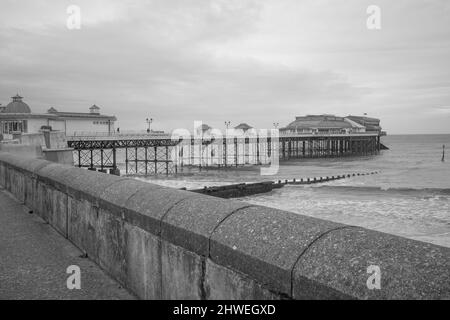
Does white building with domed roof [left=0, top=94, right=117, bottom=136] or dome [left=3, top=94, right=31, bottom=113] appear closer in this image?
white building with domed roof [left=0, top=94, right=117, bottom=136]

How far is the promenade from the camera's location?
4096 millimetres

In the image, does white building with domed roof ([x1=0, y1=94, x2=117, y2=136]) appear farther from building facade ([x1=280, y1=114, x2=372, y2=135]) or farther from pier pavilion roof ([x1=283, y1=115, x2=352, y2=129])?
pier pavilion roof ([x1=283, y1=115, x2=352, y2=129])

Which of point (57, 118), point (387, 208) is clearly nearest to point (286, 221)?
point (387, 208)

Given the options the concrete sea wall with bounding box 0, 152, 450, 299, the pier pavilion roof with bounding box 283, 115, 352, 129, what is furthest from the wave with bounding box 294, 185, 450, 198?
the pier pavilion roof with bounding box 283, 115, 352, 129

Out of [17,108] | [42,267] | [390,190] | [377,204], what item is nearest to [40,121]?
[17,108]

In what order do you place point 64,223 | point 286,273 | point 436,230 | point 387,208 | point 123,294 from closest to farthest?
point 286,273 → point 123,294 → point 64,223 → point 436,230 → point 387,208

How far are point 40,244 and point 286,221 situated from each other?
4.38 m

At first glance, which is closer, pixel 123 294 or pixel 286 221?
pixel 286 221

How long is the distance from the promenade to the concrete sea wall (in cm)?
16

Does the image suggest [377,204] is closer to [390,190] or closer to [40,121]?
[390,190]

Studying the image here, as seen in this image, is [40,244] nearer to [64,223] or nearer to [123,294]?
[64,223]

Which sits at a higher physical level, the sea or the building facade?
the building facade

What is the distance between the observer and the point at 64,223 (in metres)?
6.34
